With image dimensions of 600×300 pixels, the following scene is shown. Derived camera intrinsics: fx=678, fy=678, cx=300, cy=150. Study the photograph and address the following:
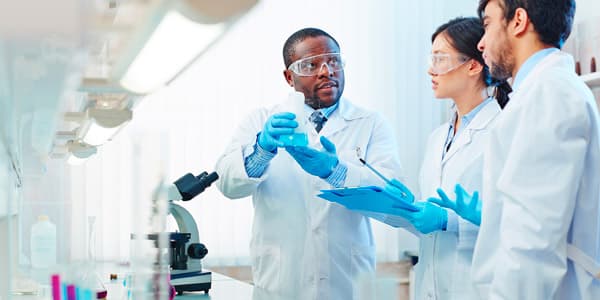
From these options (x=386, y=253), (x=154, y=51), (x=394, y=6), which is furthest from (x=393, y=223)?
(x=394, y=6)

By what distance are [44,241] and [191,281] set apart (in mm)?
474

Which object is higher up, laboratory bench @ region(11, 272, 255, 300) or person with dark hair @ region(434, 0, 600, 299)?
person with dark hair @ region(434, 0, 600, 299)

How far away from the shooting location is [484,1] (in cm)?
192

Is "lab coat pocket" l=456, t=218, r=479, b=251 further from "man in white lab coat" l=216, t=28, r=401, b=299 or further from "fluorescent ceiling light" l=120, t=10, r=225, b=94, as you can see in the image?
"fluorescent ceiling light" l=120, t=10, r=225, b=94

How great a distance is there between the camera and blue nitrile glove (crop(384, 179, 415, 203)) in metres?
2.07

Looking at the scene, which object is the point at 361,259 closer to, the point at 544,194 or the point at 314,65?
the point at 314,65

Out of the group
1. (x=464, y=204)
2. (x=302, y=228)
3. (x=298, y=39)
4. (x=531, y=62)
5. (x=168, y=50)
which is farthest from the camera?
(x=298, y=39)

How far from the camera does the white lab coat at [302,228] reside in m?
2.18

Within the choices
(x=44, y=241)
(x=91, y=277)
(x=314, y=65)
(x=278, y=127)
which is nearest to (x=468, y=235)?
(x=278, y=127)

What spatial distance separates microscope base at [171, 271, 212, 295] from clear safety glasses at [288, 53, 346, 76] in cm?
74

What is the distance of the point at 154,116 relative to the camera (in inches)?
39.1

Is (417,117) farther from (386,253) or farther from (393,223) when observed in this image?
(393,223)

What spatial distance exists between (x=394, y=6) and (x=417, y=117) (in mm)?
704

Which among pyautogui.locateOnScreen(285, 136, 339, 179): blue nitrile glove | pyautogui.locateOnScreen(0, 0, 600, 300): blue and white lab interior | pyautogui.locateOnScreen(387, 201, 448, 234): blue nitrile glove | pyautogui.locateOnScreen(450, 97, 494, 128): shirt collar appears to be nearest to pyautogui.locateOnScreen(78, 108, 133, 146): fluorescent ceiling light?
pyautogui.locateOnScreen(0, 0, 600, 300): blue and white lab interior
